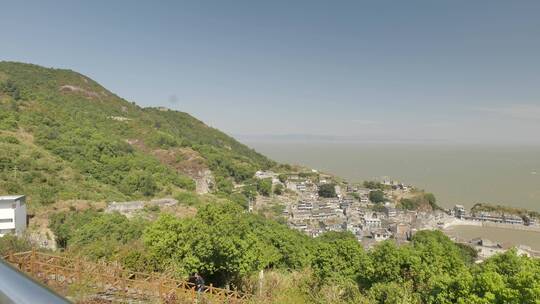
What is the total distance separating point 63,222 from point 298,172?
65717 millimetres

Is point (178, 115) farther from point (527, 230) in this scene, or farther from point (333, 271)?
point (333, 271)

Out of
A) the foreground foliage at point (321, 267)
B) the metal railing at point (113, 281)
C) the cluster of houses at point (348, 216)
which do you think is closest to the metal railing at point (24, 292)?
the metal railing at point (113, 281)

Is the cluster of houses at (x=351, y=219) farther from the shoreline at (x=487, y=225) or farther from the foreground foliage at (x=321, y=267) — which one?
the foreground foliage at (x=321, y=267)

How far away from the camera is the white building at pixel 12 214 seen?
840 inches

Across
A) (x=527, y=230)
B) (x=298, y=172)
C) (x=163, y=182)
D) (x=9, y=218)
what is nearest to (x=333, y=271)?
A: (x=9, y=218)

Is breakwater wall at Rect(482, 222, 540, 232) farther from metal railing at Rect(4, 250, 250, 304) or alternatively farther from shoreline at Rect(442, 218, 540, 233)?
metal railing at Rect(4, 250, 250, 304)

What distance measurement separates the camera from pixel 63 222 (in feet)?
74.7

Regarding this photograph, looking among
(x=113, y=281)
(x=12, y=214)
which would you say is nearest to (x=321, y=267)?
(x=113, y=281)

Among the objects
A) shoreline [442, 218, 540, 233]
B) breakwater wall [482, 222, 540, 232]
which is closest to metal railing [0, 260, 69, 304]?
shoreline [442, 218, 540, 233]

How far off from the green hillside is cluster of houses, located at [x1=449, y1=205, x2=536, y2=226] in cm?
3694

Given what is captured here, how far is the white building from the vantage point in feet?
70.0

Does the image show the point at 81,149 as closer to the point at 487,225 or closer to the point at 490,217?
the point at 487,225

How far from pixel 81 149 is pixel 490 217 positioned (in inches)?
2337

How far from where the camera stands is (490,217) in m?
54.2
